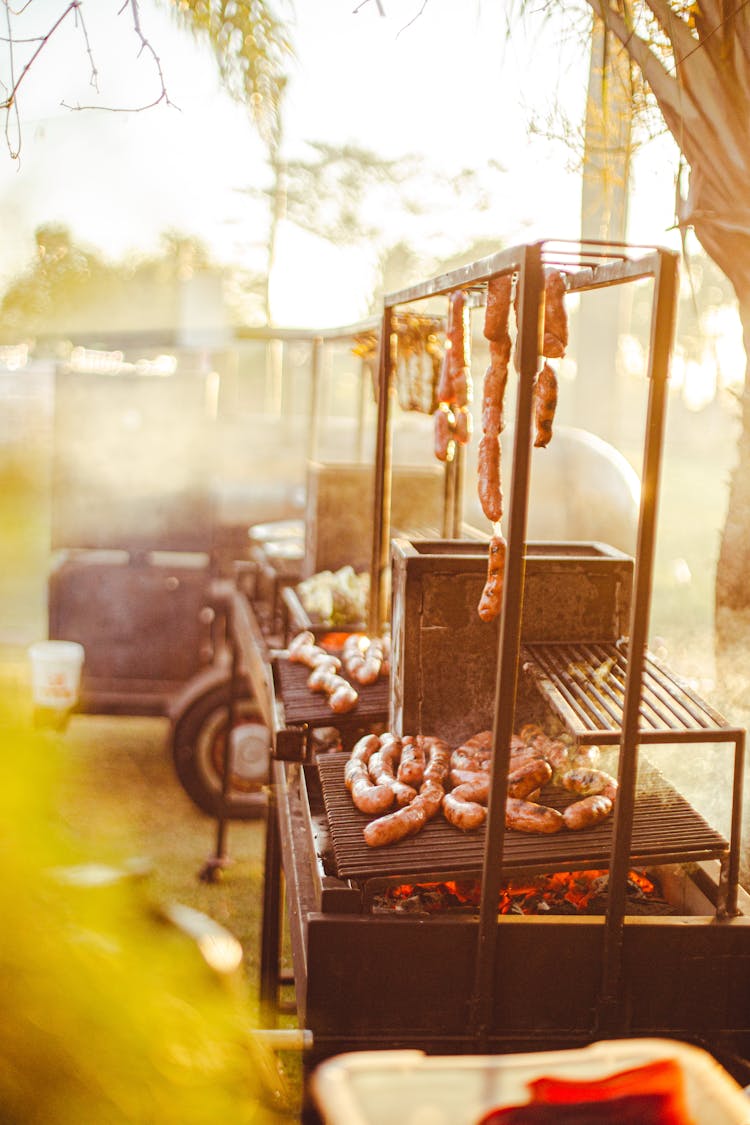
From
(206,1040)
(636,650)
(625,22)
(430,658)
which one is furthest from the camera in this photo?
(625,22)

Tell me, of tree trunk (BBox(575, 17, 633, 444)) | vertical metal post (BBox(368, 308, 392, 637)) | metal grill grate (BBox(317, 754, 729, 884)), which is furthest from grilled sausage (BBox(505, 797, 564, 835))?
vertical metal post (BBox(368, 308, 392, 637))

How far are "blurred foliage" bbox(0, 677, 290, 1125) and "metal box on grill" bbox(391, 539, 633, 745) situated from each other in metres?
2.72

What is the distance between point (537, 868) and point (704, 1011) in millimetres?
578

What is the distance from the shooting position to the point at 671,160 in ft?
14.3

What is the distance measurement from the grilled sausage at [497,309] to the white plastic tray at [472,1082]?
2.24 meters

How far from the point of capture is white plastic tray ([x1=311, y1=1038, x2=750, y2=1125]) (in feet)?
3.80

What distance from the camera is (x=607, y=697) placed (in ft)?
9.46

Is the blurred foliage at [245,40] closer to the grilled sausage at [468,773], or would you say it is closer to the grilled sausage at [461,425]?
the grilled sausage at [461,425]

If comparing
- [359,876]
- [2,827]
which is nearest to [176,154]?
[359,876]

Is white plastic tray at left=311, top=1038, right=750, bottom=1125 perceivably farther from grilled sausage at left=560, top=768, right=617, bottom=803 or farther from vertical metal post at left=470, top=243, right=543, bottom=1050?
grilled sausage at left=560, top=768, right=617, bottom=803

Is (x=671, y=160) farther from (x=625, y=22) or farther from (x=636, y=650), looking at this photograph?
(x=636, y=650)

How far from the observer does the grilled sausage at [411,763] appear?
3092 millimetres

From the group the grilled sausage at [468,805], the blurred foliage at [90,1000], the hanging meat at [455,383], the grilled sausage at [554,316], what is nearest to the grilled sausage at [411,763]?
the grilled sausage at [468,805]

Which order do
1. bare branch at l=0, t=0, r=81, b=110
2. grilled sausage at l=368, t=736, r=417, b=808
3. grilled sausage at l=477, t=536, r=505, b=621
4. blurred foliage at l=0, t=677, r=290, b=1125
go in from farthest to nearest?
grilled sausage at l=477, t=536, r=505, b=621, grilled sausage at l=368, t=736, r=417, b=808, bare branch at l=0, t=0, r=81, b=110, blurred foliage at l=0, t=677, r=290, b=1125
